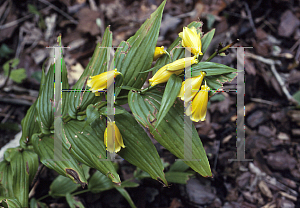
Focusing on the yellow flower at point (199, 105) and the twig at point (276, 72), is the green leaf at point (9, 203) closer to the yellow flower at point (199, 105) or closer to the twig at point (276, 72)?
the yellow flower at point (199, 105)

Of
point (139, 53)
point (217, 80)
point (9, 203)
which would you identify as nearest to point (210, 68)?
point (217, 80)

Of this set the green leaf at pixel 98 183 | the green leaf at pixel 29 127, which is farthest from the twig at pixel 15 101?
the green leaf at pixel 98 183

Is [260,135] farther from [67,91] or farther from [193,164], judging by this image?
[67,91]

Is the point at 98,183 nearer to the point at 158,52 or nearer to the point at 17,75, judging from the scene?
the point at 158,52

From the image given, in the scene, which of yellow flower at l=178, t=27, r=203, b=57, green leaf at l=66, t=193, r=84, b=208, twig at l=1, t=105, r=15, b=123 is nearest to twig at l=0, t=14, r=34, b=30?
twig at l=1, t=105, r=15, b=123

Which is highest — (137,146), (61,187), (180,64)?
(180,64)

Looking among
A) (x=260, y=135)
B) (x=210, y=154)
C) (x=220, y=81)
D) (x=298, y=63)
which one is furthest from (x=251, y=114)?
(x=220, y=81)

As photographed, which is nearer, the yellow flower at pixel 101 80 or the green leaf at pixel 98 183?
the yellow flower at pixel 101 80
